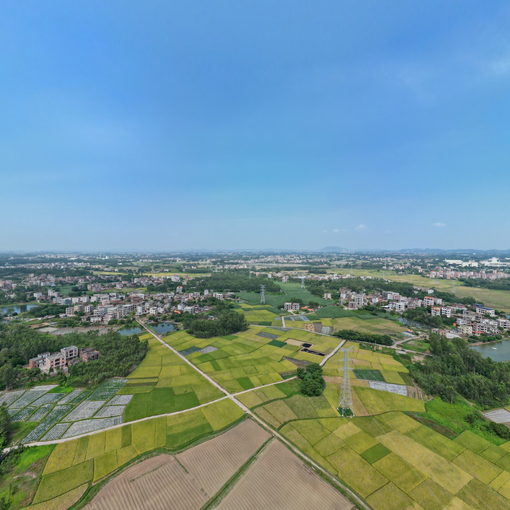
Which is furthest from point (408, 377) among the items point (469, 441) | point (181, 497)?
point (181, 497)

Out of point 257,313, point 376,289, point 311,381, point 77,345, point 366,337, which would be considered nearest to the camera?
point 311,381

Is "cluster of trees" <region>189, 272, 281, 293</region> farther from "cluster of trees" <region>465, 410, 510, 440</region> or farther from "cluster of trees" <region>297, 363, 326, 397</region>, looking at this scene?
"cluster of trees" <region>465, 410, 510, 440</region>

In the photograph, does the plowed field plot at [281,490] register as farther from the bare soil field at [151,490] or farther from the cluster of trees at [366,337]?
the cluster of trees at [366,337]

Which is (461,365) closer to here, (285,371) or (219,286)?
(285,371)

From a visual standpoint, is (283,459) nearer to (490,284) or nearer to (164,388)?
(164,388)

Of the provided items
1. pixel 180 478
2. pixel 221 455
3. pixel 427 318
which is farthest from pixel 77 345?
pixel 427 318

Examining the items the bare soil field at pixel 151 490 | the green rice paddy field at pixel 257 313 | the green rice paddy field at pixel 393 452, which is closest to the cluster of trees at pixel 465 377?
the green rice paddy field at pixel 393 452
